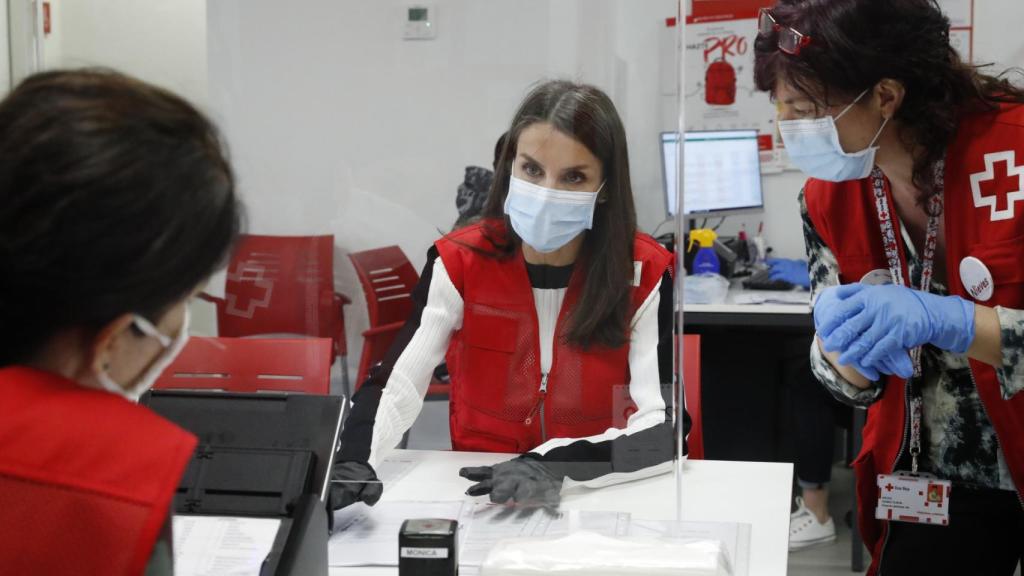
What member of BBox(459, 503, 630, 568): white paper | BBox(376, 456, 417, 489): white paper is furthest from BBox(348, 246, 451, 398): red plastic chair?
BBox(459, 503, 630, 568): white paper

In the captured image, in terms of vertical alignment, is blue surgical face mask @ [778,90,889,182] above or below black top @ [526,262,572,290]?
above

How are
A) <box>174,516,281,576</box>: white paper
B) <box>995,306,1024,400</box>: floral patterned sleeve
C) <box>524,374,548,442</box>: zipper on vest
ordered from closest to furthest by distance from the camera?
<box>174,516,281,576</box>: white paper, <box>995,306,1024,400</box>: floral patterned sleeve, <box>524,374,548,442</box>: zipper on vest

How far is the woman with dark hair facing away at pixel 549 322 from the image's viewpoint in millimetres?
1656

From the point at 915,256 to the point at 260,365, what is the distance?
1.14 m

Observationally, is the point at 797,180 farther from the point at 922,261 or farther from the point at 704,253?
the point at 922,261

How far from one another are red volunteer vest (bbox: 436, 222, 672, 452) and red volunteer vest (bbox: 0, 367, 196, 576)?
109cm

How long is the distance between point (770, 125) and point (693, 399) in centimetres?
227

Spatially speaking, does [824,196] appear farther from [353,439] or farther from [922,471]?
[353,439]

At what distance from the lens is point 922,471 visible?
1522 mm

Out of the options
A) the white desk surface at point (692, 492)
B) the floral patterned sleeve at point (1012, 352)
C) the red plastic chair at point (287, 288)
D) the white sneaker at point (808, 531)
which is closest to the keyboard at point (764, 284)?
the white sneaker at point (808, 531)

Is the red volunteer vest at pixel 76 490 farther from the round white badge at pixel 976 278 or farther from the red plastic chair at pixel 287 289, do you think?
the red plastic chair at pixel 287 289

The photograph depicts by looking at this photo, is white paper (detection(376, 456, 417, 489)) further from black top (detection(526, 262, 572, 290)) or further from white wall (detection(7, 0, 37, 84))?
white wall (detection(7, 0, 37, 84))

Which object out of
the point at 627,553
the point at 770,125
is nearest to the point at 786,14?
the point at 627,553

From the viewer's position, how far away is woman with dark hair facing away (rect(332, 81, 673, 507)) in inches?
65.2
